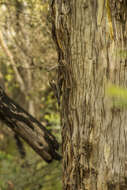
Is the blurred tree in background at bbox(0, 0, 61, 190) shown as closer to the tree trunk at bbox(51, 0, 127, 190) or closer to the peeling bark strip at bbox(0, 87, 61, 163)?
the peeling bark strip at bbox(0, 87, 61, 163)

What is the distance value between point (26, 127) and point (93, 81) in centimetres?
102

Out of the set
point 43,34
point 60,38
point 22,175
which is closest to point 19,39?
point 43,34

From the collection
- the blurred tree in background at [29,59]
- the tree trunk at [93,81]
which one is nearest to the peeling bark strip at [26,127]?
the blurred tree in background at [29,59]

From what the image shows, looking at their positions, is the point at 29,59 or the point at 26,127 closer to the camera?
the point at 26,127

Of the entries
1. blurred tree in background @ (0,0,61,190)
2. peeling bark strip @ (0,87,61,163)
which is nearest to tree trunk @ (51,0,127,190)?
peeling bark strip @ (0,87,61,163)

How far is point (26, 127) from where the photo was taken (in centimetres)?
253

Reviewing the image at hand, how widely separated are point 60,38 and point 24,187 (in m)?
2.50

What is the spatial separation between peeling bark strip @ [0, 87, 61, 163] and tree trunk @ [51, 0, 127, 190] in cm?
67

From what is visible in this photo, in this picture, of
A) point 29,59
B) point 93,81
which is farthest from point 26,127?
point 29,59

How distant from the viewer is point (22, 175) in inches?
147

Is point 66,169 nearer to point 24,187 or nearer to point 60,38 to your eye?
point 60,38

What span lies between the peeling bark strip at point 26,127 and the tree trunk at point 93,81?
2.19 feet

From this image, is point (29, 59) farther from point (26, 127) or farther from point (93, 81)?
point (93, 81)

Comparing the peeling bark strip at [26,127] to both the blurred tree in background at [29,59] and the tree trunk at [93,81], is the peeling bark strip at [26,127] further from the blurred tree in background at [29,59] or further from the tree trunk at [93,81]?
the tree trunk at [93,81]
